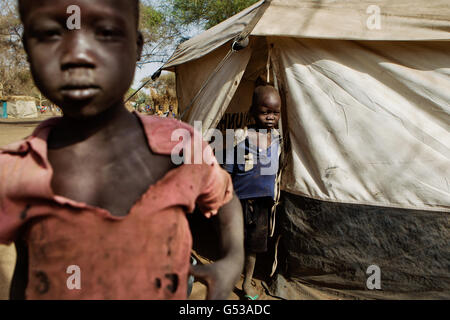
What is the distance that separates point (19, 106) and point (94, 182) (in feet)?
108

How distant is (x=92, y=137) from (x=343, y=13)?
7.37ft

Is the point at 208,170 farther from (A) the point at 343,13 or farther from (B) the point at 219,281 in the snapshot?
(A) the point at 343,13

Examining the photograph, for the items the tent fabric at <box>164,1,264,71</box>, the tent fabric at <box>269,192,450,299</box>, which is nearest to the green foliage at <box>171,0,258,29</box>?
the tent fabric at <box>164,1,264,71</box>

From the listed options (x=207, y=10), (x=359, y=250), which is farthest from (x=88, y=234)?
(x=207, y=10)

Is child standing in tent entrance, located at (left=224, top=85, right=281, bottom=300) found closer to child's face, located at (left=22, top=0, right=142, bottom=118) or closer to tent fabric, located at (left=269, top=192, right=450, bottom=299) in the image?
tent fabric, located at (left=269, top=192, right=450, bottom=299)

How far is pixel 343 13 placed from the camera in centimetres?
230

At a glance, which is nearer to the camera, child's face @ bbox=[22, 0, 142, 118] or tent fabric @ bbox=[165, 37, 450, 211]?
child's face @ bbox=[22, 0, 142, 118]

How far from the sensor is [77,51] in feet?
2.14

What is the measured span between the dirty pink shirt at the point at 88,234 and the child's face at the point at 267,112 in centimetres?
180

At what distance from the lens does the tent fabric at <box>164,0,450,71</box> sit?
81.4 inches

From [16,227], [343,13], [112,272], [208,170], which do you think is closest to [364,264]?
[343,13]

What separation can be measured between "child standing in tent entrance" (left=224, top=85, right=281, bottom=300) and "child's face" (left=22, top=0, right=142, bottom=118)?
1877 millimetres

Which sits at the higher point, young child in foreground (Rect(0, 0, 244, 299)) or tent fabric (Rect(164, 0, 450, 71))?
tent fabric (Rect(164, 0, 450, 71))
